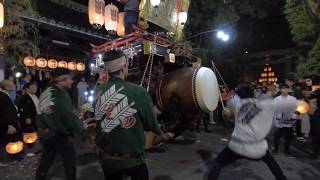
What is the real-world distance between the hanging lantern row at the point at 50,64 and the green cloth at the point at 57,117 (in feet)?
34.5

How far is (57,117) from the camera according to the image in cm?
519

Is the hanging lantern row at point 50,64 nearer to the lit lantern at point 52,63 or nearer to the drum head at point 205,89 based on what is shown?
the lit lantern at point 52,63

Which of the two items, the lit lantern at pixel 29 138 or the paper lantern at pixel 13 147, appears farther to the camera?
the lit lantern at pixel 29 138

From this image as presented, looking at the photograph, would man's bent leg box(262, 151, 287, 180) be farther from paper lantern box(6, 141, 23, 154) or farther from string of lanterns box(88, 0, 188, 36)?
string of lanterns box(88, 0, 188, 36)

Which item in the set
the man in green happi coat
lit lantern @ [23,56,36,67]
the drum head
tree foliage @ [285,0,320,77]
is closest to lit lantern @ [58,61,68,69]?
lit lantern @ [23,56,36,67]

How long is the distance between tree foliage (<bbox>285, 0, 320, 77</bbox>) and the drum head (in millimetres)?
9878

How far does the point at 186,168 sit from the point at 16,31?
7.48 m

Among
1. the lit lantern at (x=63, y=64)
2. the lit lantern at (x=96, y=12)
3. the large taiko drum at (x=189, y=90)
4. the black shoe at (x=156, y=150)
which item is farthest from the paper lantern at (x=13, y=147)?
the lit lantern at (x=63, y=64)

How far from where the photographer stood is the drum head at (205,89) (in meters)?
7.11

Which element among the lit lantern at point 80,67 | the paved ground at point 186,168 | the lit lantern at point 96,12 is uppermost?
the lit lantern at point 96,12

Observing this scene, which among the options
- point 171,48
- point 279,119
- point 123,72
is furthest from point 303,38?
point 123,72

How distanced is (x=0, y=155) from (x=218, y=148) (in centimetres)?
550

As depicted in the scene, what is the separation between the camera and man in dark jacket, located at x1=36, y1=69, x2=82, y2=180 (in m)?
5.19

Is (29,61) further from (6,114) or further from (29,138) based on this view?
(6,114)
